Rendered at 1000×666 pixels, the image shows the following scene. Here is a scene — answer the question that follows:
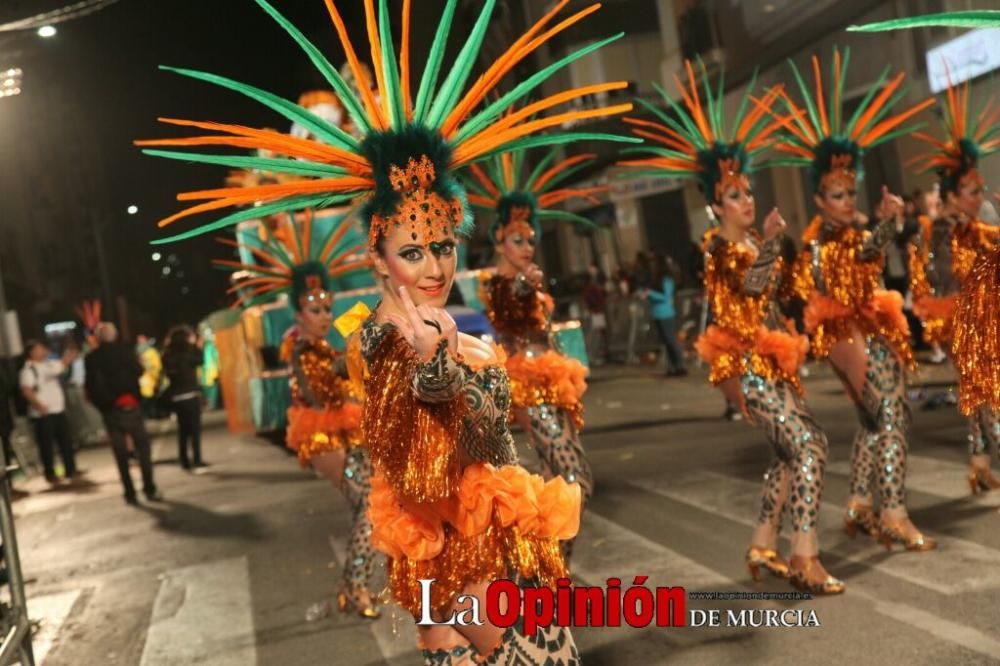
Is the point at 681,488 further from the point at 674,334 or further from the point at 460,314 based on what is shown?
the point at 674,334

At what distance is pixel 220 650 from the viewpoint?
602cm

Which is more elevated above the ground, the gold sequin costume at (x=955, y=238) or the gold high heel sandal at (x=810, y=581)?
the gold sequin costume at (x=955, y=238)

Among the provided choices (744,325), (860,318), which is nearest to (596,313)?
(860,318)

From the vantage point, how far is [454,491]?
313cm

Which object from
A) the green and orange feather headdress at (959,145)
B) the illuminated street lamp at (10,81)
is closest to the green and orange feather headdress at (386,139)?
the green and orange feather headdress at (959,145)

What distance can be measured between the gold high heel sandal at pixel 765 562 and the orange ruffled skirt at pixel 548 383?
1.14 m

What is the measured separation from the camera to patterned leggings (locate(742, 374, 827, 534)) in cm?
536

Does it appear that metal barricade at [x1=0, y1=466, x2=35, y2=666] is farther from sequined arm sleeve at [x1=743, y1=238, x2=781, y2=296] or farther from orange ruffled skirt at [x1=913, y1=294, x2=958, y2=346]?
orange ruffled skirt at [x1=913, y1=294, x2=958, y2=346]

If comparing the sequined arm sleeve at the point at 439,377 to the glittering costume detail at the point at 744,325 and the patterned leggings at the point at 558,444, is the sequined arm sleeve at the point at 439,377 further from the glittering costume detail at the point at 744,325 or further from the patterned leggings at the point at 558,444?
the glittering costume detail at the point at 744,325

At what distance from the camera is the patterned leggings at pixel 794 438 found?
5363mm

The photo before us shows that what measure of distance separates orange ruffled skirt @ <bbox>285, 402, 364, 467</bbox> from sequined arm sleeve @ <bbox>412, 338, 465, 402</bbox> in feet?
11.0

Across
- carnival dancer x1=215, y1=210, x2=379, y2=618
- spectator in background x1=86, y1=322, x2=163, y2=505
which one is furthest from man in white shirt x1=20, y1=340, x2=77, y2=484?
carnival dancer x1=215, y1=210, x2=379, y2=618

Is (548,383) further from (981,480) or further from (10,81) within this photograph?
(10,81)

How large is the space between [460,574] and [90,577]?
6670 millimetres
